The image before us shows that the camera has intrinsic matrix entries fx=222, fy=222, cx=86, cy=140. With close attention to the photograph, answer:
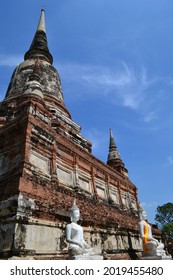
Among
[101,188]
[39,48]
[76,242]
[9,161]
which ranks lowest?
[76,242]

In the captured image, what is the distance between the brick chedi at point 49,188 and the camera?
22.8 feet

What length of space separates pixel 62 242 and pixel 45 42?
22.1 m

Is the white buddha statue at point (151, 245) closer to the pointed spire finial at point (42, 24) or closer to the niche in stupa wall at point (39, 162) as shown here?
the niche in stupa wall at point (39, 162)

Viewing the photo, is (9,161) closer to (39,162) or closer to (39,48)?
(39,162)

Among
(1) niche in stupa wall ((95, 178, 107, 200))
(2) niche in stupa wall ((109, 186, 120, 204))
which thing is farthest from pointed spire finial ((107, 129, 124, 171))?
(1) niche in stupa wall ((95, 178, 107, 200))

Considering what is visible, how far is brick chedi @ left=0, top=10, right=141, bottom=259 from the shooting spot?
22.8 ft

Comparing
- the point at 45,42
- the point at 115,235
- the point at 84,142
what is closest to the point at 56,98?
the point at 84,142

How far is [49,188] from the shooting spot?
8344mm

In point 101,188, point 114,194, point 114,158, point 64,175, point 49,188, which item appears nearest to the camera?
point 49,188

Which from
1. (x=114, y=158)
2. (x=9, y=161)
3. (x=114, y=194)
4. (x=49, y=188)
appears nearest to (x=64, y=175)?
(x=9, y=161)

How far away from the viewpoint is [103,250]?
943cm

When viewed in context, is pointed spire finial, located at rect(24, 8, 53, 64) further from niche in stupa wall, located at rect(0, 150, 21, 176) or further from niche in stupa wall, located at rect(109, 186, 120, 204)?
niche in stupa wall, located at rect(0, 150, 21, 176)
